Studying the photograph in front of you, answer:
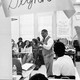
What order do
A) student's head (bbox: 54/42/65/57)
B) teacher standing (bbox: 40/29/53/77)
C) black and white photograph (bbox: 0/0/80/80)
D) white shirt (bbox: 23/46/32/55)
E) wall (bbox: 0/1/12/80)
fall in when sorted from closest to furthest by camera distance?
black and white photograph (bbox: 0/0/80/80)
wall (bbox: 0/1/12/80)
student's head (bbox: 54/42/65/57)
teacher standing (bbox: 40/29/53/77)
white shirt (bbox: 23/46/32/55)

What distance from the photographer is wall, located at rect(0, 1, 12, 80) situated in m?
1.77

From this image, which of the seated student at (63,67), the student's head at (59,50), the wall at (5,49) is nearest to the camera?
the wall at (5,49)

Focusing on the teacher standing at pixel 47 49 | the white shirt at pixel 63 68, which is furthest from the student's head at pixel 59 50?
the teacher standing at pixel 47 49

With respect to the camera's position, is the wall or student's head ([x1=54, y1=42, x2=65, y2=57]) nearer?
the wall

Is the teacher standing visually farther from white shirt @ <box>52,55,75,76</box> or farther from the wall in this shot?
the wall

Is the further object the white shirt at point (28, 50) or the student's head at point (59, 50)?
the white shirt at point (28, 50)

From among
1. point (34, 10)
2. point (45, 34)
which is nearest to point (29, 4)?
point (34, 10)

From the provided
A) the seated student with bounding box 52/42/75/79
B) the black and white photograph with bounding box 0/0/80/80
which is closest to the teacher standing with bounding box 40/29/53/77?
the black and white photograph with bounding box 0/0/80/80

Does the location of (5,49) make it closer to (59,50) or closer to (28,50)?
(59,50)

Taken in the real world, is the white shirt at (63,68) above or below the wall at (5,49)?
below

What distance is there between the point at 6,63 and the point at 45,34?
3387mm

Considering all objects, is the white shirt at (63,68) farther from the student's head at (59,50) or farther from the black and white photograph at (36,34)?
the student's head at (59,50)

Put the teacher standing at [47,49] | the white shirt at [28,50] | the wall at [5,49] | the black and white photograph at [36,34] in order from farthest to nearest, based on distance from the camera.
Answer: the white shirt at [28,50] → the teacher standing at [47,49] → the wall at [5,49] → the black and white photograph at [36,34]

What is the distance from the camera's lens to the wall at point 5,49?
1768 mm
